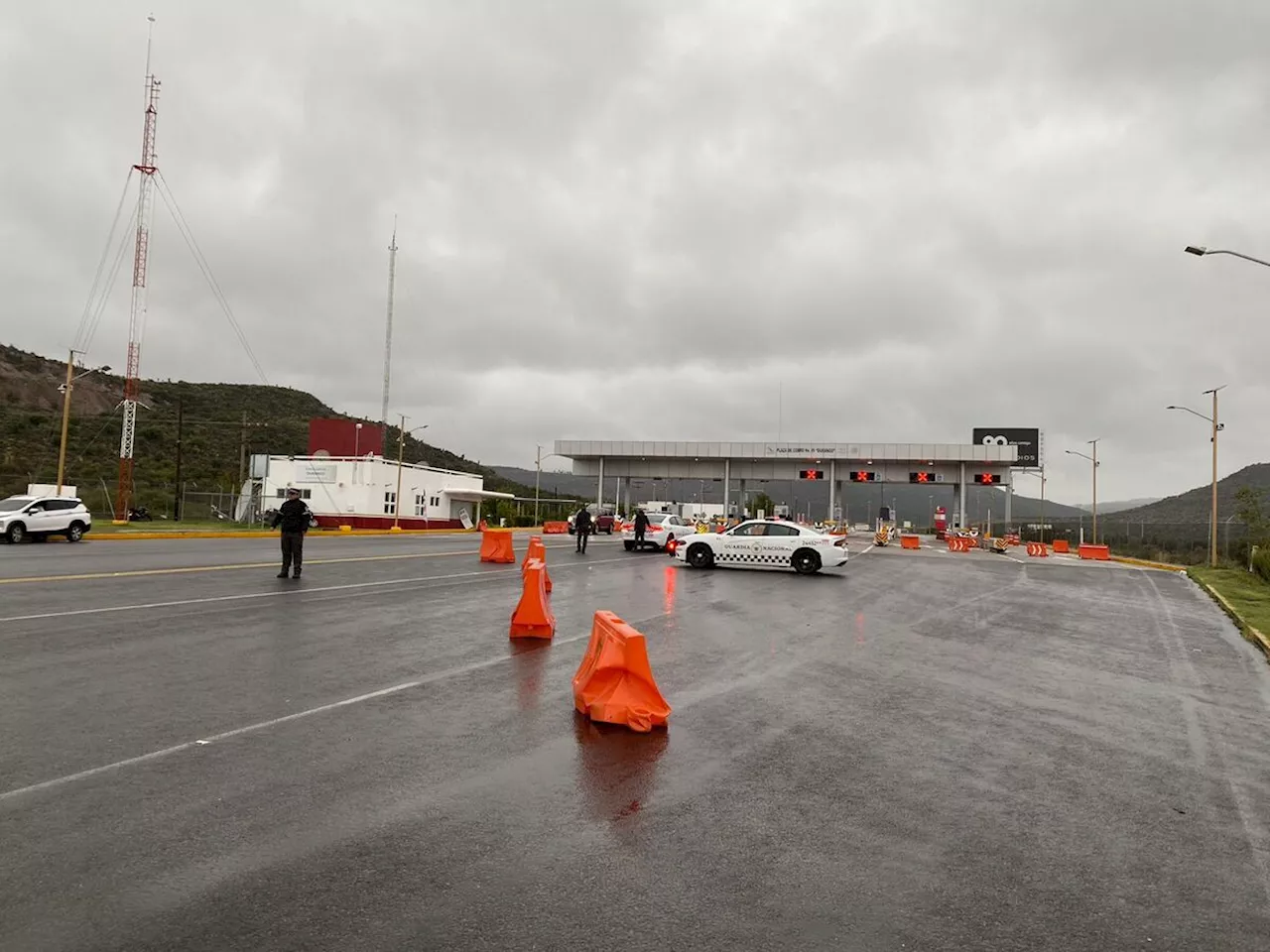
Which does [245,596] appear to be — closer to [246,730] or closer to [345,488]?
[246,730]

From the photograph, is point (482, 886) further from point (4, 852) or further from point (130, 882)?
point (4, 852)

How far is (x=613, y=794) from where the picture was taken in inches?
216

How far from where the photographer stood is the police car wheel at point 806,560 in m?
25.5

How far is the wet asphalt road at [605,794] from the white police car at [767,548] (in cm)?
1314

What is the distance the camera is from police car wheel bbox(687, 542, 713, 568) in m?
26.5

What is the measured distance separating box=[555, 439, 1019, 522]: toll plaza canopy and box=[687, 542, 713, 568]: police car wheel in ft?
159

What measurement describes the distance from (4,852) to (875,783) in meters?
4.93

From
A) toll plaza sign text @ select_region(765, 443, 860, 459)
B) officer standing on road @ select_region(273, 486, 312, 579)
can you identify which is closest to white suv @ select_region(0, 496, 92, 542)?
officer standing on road @ select_region(273, 486, 312, 579)

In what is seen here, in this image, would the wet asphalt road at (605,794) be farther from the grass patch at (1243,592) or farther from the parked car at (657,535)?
the parked car at (657,535)

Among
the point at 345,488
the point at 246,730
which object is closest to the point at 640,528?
the point at 246,730

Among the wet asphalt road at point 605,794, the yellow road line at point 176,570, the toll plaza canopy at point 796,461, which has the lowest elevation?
the wet asphalt road at point 605,794

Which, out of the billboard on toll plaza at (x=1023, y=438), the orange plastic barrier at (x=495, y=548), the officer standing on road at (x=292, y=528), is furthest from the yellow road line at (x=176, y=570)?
the billboard on toll plaza at (x=1023, y=438)

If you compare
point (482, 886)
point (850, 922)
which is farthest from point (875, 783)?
point (482, 886)

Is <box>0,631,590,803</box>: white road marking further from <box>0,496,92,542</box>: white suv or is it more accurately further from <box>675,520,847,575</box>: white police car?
<box>0,496,92,542</box>: white suv
